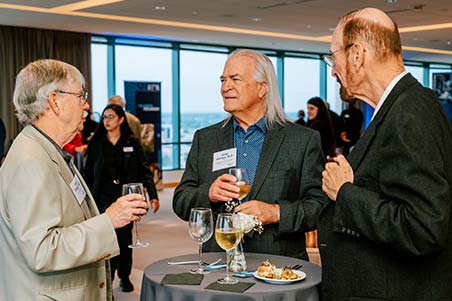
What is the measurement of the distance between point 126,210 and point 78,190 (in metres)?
0.21

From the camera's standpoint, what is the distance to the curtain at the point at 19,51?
1167 cm

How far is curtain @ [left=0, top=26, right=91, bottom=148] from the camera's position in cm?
1167

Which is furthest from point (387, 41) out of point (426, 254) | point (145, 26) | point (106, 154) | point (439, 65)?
point (439, 65)

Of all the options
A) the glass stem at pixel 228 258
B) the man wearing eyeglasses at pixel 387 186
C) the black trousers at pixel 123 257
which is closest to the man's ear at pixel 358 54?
the man wearing eyeglasses at pixel 387 186

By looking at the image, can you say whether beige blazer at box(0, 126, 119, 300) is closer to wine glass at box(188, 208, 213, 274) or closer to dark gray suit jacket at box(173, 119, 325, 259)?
wine glass at box(188, 208, 213, 274)

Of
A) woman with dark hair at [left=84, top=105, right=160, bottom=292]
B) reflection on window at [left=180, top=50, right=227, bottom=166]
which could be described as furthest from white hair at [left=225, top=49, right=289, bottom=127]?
reflection on window at [left=180, top=50, right=227, bottom=166]

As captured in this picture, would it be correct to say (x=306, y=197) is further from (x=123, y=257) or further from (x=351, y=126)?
(x=351, y=126)

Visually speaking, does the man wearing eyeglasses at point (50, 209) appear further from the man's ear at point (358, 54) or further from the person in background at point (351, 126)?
the person in background at point (351, 126)

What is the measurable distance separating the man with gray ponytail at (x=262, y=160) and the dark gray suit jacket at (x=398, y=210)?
0.68 m

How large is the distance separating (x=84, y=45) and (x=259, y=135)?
33.6ft

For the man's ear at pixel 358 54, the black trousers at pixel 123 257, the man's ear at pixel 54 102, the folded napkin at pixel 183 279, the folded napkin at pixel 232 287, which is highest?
the man's ear at pixel 358 54

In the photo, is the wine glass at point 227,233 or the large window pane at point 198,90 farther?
the large window pane at point 198,90

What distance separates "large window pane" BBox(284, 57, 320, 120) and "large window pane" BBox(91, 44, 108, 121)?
5333 mm

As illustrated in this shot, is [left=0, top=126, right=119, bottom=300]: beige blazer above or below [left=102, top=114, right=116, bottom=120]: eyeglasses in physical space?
below
